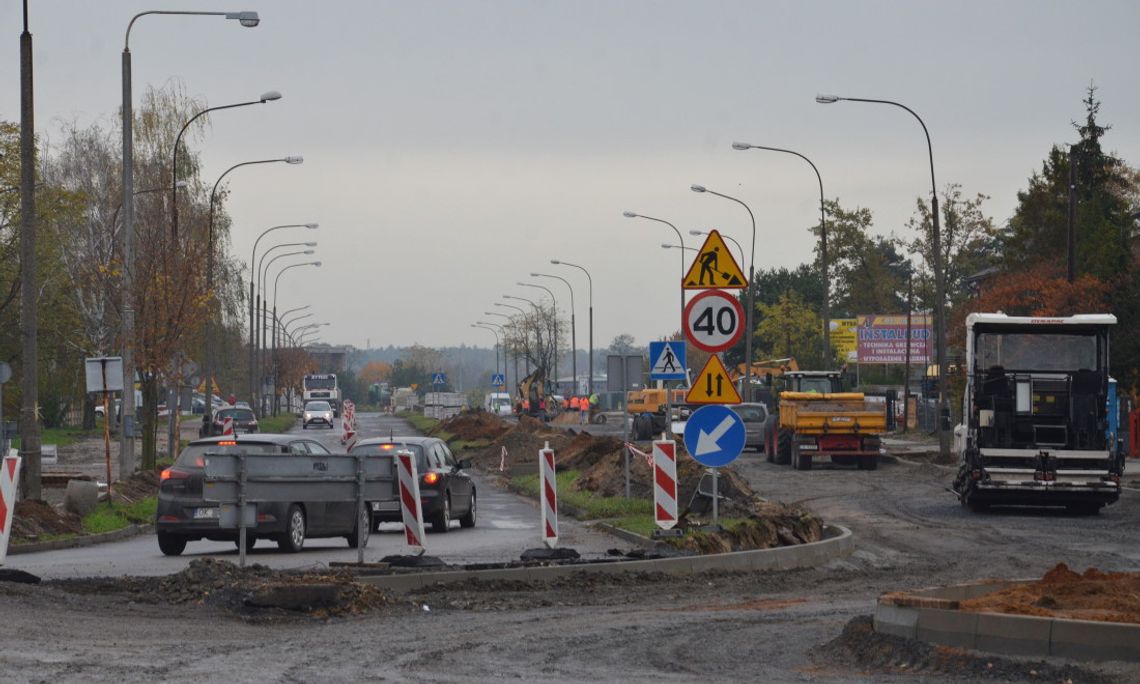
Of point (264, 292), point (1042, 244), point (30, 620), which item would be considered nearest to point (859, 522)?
point (30, 620)

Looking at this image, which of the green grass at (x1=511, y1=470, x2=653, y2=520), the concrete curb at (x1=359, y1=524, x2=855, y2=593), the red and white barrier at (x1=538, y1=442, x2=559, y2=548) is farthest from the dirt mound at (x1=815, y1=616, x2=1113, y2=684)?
the green grass at (x1=511, y1=470, x2=653, y2=520)

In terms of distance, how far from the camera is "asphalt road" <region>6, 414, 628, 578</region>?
19.1m

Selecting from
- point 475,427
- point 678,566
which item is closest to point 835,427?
point 678,566

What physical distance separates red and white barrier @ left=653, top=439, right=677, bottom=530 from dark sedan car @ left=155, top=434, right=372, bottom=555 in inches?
146

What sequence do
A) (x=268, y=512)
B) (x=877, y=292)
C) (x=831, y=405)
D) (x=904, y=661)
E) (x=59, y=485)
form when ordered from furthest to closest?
1. (x=877, y=292)
2. (x=831, y=405)
3. (x=59, y=485)
4. (x=268, y=512)
5. (x=904, y=661)

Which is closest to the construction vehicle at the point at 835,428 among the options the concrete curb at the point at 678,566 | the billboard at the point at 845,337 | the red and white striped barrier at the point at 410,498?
the concrete curb at the point at 678,566

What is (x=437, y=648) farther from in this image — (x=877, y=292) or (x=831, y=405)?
(x=877, y=292)

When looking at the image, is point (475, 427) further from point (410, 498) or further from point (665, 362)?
point (410, 498)

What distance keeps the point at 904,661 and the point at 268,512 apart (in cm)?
1192

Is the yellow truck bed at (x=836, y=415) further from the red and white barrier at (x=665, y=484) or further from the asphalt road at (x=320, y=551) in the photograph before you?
the red and white barrier at (x=665, y=484)

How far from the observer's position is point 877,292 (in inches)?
4370

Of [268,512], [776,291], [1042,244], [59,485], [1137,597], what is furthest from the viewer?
[776,291]

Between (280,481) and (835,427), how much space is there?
28.5m

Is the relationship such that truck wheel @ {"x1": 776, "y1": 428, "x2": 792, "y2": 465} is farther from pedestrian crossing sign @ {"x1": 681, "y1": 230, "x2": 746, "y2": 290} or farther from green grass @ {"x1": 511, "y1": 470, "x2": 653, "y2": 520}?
pedestrian crossing sign @ {"x1": 681, "y1": 230, "x2": 746, "y2": 290}
